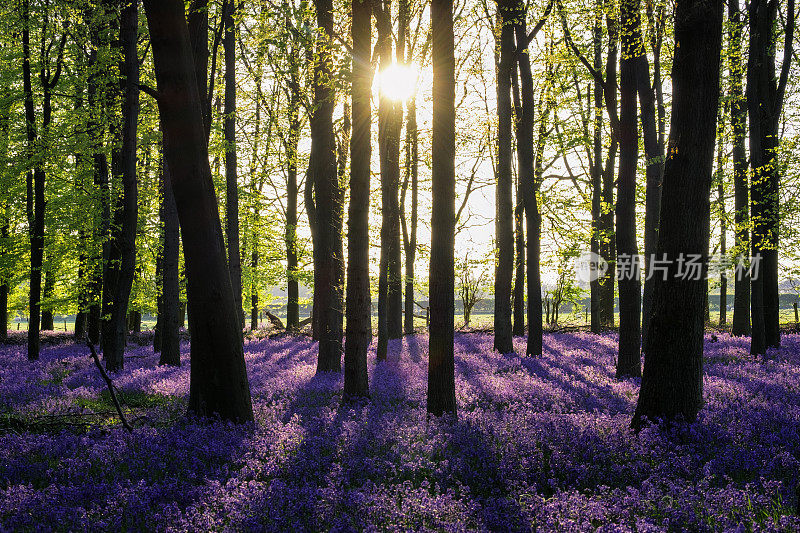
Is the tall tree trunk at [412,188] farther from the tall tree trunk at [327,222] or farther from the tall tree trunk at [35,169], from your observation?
the tall tree trunk at [35,169]

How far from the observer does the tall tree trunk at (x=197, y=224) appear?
7422 millimetres

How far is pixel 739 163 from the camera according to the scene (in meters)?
18.1

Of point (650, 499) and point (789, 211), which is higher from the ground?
point (789, 211)

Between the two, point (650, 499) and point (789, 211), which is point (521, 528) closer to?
point (650, 499)

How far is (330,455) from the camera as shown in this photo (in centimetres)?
604

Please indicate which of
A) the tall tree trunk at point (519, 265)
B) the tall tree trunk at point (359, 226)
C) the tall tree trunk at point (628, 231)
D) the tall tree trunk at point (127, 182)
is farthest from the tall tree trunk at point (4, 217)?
the tall tree trunk at point (519, 265)

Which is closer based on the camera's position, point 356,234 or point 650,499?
point 650,499

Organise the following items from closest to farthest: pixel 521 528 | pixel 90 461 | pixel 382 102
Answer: pixel 521 528, pixel 90 461, pixel 382 102

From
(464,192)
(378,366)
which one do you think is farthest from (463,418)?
(464,192)

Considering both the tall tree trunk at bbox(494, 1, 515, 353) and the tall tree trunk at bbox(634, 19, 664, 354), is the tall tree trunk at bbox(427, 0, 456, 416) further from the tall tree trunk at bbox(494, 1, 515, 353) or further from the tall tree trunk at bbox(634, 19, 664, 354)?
the tall tree trunk at bbox(494, 1, 515, 353)

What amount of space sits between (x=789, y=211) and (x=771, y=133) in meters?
13.0

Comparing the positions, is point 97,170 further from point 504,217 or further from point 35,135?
point 504,217

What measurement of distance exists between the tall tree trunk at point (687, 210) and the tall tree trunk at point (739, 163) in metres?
9.65

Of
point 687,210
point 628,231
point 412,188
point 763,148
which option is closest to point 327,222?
point 628,231
